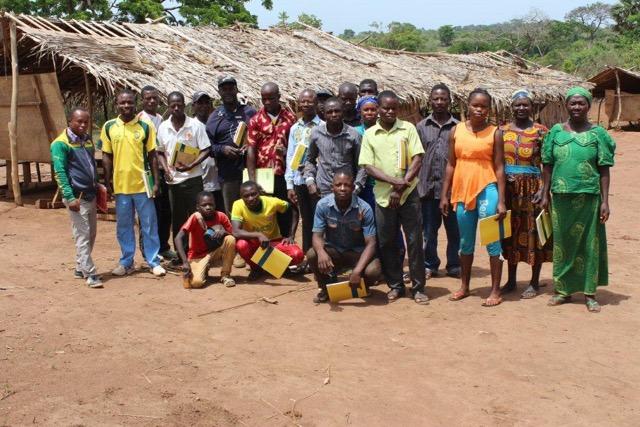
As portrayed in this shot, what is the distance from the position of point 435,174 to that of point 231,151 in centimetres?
185

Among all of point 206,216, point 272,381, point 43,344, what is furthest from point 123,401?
point 206,216

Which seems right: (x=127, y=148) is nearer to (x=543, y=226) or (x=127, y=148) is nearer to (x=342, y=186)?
(x=342, y=186)

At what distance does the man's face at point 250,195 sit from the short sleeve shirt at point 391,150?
1095 millimetres

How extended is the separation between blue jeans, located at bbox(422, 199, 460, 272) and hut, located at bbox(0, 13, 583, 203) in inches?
178

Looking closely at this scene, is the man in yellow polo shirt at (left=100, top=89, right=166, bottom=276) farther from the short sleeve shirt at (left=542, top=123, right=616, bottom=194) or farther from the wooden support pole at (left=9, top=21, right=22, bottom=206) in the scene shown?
the wooden support pole at (left=9, top=21, right=22, bottom=206)

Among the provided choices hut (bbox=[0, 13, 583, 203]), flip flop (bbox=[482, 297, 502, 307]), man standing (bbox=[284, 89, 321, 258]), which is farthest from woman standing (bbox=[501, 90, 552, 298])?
hut (bbox=[0, 13, 583, 203])

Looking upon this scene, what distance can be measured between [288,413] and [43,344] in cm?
191

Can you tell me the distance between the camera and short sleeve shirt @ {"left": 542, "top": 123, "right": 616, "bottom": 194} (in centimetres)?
508

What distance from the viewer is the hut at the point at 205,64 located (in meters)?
9.58

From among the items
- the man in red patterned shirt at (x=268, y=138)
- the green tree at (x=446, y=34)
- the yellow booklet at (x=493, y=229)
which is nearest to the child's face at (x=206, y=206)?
the man in red patterned shirt at (x=268, y=138)

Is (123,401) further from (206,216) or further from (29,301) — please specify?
(206,216)

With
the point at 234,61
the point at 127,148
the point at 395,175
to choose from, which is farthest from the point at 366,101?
the point at 234,61

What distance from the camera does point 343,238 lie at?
5.56 meters

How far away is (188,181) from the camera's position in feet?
21.6
